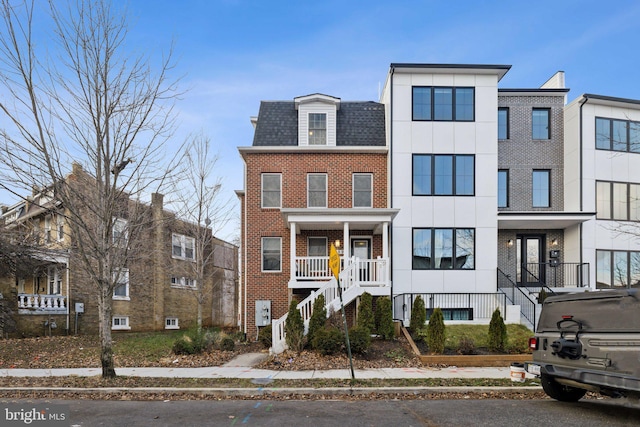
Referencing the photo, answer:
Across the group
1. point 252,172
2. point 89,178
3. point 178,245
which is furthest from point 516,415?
point 178,245

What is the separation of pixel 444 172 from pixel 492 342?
22.7ft

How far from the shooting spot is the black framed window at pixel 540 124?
18.5m

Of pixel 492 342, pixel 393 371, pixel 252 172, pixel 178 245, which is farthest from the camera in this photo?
pixel 178 245

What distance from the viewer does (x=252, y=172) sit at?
675 inches

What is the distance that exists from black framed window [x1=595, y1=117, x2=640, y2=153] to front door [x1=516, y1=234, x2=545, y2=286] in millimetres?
4529

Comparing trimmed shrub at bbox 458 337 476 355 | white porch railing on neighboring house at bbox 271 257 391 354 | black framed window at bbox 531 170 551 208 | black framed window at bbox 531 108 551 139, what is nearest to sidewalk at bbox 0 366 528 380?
trimmed shrub at bbox 458 337 476 355

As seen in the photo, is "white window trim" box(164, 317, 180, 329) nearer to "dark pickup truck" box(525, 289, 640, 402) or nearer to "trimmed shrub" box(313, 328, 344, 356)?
"trimmed shrub" box(313, 328, 344, 356)

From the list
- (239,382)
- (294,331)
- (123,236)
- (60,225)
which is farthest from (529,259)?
(60,225)

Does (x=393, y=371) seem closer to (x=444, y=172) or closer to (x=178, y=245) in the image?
(x=444, y=172)

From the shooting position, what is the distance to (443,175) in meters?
16.7

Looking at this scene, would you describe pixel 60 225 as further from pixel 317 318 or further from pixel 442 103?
pixel 442 103

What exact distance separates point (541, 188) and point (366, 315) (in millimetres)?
10174

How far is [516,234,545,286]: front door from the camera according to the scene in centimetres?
1769

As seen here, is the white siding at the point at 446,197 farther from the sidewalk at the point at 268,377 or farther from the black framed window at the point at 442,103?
the sidewalk at the point at 268,377
